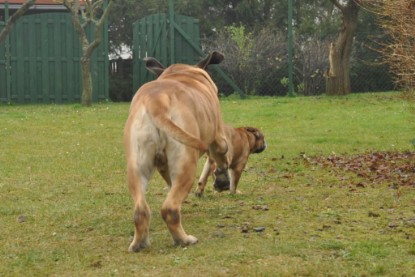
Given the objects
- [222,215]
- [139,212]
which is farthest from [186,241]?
[222,215]

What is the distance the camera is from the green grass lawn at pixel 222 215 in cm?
638

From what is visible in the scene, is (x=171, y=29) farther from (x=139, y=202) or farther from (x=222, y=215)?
(x=139, y=202)

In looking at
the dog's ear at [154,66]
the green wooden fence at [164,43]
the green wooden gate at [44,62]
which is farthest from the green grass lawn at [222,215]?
the green wooden gate at [44,62]

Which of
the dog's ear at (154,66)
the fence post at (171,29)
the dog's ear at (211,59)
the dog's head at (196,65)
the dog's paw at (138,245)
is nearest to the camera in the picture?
the dog's paw at (138,245)

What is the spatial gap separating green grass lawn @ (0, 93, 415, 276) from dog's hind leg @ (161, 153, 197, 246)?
0.19 metres

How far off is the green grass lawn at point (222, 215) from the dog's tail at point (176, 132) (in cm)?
79

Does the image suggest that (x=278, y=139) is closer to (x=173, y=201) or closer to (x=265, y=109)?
(x=265, y=109)

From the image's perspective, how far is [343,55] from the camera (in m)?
23.0

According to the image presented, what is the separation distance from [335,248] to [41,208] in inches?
136

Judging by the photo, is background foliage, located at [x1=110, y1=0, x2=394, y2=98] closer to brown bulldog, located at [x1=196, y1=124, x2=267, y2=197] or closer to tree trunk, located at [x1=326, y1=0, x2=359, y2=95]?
tree trunk, located at [x1=326, y1=0, x2=359, y2=95]

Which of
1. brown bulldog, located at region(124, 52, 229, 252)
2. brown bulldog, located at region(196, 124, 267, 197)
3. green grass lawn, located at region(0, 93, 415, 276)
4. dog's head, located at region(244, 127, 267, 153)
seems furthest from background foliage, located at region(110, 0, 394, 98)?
brown bulldog, located at region(124, 52, 229, 252)

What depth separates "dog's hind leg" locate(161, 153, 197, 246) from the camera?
6.71m

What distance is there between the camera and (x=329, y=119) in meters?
18.3

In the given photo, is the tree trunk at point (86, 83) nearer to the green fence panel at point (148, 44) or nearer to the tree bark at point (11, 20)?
the green fence panel at point (148, 44)
